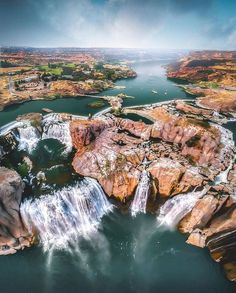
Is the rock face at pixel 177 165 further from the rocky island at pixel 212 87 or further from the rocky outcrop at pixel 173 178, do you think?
the rocky island at pixel 212 87

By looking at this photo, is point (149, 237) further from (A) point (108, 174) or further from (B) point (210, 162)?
(B) point (210, 162)

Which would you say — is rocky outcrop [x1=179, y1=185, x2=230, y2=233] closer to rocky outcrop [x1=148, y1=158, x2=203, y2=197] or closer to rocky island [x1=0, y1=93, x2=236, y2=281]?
rocky island [x1=0, y1=93, x2=236, y2=281]

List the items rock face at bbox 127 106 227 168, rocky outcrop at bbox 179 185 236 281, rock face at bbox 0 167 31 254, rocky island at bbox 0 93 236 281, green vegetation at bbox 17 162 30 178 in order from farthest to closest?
1. rock face at bbox 127 106 227 168
2. green vegetation at bbox 17 162 30 178
3. rocky island at bbox 0 93 236 281
4. rock face at bbox 0 167 31 254
5. rocky outcrop at bbox 179 185 236 281

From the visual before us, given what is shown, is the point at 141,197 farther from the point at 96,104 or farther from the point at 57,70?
the point at 57,70

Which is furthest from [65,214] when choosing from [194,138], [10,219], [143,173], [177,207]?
[194,138]

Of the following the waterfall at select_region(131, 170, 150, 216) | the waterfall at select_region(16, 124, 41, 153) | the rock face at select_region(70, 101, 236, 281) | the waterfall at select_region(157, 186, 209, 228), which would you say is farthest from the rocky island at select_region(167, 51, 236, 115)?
the waterfall at select_region(16, 124, 41, 153)

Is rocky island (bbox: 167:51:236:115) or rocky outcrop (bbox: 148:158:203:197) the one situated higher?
rocky island (bbox: 167:51:236:115)
